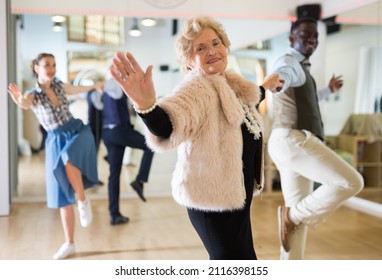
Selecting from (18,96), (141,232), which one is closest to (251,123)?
(18,96)

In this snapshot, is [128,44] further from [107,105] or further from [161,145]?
[161,145]

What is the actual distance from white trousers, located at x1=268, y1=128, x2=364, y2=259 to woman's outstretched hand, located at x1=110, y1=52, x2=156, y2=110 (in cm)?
155

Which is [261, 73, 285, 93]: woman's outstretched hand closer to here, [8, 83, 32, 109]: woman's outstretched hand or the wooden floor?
the wooden floor

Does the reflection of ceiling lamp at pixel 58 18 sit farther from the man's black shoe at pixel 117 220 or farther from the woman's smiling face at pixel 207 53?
the woman's smiling face at pixel 207 53

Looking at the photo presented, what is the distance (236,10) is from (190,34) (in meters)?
3.31

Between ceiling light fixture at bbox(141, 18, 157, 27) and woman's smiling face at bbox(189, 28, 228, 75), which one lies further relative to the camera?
ceiling light fixture at bbox(141, 18, 157, 27)

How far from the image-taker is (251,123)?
1941 millimetres

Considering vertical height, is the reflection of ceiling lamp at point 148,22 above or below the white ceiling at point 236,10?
below

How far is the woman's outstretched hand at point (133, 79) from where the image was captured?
1.49m

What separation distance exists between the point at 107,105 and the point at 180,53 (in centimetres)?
252

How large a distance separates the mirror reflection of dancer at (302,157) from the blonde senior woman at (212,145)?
3.31ft

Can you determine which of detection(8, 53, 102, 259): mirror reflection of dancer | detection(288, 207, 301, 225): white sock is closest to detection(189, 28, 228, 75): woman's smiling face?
detection(288, 207, 301, 225): white sock

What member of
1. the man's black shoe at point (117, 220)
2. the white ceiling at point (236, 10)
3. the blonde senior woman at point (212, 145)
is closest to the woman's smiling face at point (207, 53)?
the blonde senior woman at point (212, 145)

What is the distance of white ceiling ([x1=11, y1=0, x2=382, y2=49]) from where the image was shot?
4680 millimetres
